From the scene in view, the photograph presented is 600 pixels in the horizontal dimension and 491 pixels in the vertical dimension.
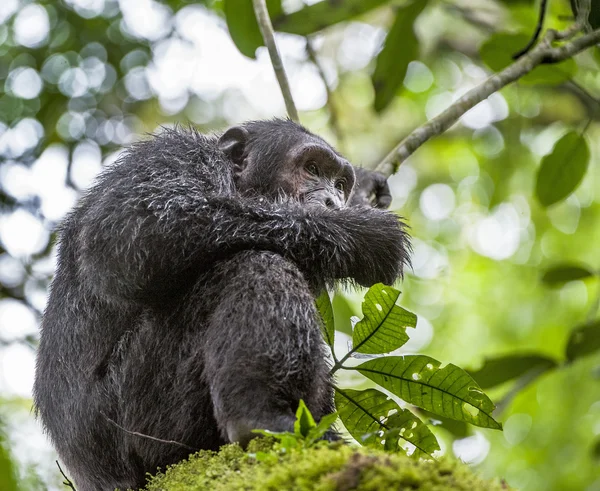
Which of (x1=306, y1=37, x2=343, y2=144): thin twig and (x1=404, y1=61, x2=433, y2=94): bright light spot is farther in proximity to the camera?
(x1=404, y1=61, x2=433, y2=94): bright light spot

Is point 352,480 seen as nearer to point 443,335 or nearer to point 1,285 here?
point 1,285

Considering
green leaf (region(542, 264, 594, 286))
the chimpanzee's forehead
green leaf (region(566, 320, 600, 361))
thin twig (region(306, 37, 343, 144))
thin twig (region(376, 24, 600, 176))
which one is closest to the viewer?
the chimpanzee's forehead

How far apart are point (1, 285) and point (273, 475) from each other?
7204 millimetres

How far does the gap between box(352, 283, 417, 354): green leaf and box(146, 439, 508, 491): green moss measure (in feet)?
2.56

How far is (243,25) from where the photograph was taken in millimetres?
6805

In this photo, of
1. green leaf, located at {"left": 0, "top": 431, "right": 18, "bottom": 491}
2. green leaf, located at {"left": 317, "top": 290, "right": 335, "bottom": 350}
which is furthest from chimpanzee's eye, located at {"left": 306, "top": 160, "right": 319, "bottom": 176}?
green leaf, located at {"left": 0, "top": 431, "right": 18, "bottom": 491}

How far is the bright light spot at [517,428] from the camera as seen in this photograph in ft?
57.6

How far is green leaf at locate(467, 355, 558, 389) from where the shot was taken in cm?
657

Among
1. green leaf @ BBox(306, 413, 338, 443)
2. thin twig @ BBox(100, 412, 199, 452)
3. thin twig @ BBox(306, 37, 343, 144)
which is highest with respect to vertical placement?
thin twig @ BBox(306, 37, 343, 144)

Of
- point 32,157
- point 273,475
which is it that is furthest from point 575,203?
point 273,475

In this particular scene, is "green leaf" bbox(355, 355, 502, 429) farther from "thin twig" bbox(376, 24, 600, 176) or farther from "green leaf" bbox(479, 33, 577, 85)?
"green leaf" bbox(479, 33, 577, 85)

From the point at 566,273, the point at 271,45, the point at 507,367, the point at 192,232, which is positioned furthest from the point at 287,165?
the point at 566,273

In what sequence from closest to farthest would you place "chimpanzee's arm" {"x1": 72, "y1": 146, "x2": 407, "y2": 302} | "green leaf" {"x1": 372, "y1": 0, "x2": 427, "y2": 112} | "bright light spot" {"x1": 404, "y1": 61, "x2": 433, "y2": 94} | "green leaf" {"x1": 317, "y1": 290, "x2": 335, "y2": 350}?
"green leaf" {"x1": 317, "y1": 290, "x2": 335, "y2": 350} < "chimpanzee's arm" {"x1": 72, "y1": 146, "x2": 407, "y2": 302} < "green leaf" {"x1": 372, "y1": 0, "x2": 427, "y2": 112} < "bright light spot" {"x1": 404, "y1": 61, "x2": 433, "y2": 94}

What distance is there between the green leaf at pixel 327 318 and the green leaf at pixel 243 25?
3285mm
